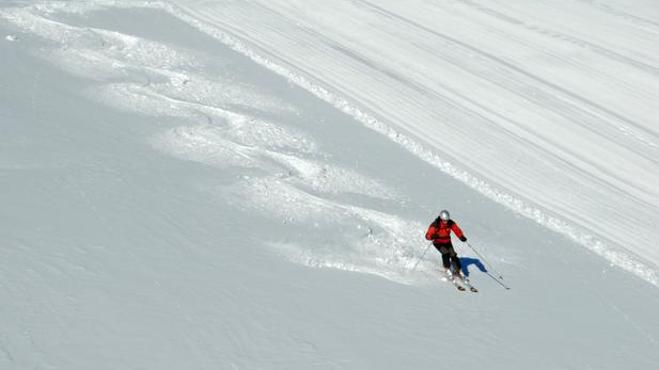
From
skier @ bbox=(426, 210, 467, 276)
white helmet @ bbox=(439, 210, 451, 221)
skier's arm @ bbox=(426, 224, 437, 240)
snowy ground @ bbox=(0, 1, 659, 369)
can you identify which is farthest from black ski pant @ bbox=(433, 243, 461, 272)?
white helmet @ bbox=(439, 210, 451, 221)

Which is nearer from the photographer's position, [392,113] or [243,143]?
[243,143]

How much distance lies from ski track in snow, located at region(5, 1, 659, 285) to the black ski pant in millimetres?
699

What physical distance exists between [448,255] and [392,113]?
8167mm

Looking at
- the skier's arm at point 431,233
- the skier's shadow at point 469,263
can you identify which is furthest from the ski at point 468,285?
the skier's arm at point 431,233

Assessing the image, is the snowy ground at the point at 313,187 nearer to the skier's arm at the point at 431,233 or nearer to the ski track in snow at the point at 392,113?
the ski track in snow at the point at 392,113

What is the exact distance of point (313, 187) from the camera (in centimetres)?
1551

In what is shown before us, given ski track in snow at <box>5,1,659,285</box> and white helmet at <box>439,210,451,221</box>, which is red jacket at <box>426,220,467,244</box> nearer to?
white helmet at <box>439,210,451,221</box>

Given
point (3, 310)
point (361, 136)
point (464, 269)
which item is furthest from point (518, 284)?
point (3, 310)

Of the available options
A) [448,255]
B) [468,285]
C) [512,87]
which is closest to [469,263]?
[468,285]

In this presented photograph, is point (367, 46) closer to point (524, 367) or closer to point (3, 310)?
point (524, 367)

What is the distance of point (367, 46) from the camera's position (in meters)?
25.2

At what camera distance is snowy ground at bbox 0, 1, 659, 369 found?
415 inches

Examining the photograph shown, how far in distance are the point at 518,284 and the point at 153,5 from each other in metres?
15.8

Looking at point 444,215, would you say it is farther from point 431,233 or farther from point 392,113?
point 392,113
